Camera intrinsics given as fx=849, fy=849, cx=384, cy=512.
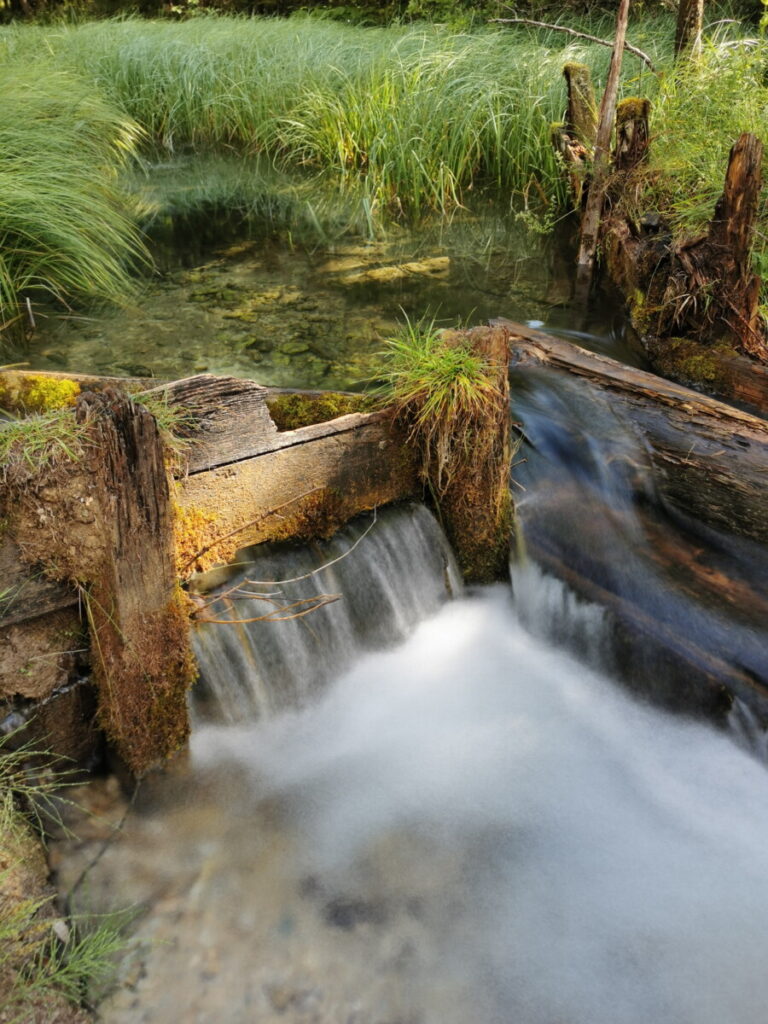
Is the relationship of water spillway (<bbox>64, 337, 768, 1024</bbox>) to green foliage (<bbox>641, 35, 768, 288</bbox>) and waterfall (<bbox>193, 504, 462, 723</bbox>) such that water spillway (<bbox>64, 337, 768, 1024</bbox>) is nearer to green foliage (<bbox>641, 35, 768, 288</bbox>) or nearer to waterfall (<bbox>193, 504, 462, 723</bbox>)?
waterfall (<bbox>193, 504, 462, 723</bbox>)

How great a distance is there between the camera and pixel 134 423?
2.42 meters

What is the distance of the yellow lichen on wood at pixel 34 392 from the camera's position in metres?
3.48

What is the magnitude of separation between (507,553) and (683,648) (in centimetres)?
81

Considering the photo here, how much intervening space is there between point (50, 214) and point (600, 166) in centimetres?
392

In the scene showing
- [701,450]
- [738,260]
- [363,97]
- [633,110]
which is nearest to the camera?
[701,450]

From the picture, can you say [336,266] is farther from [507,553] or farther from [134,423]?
[134,423]

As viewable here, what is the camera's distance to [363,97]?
830 cm

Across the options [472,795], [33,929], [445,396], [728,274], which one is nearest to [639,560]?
[445,396]

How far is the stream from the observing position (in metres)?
2.51

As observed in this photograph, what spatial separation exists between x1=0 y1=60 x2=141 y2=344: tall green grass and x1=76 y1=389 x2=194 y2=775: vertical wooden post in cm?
336

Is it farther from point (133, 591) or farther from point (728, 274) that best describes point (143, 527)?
point (728, 274)

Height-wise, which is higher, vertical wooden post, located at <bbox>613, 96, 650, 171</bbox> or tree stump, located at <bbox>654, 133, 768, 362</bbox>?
vertical wooden post, located at <bbox>613, 96, 650, 171</bbox>

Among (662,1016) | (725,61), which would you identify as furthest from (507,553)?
(725,61)

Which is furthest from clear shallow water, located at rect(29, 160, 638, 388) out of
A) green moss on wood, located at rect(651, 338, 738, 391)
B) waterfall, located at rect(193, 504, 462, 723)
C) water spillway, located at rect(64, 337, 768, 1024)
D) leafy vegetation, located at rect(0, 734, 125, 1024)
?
leafy vegetation, located at rect(0, 734, 125, 1024)
